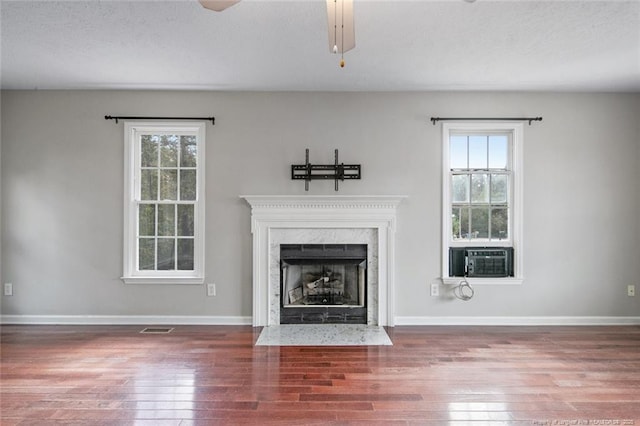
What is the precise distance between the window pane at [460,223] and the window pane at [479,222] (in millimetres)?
66

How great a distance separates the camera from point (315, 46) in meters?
3.02

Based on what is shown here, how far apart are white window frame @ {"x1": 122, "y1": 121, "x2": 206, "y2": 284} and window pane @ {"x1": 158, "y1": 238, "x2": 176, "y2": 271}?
0.07 meters

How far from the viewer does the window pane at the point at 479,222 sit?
415 cm

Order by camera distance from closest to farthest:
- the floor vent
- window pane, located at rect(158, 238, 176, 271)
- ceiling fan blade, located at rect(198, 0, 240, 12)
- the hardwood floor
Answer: ceiling fan blade, located at rect(198, 0, 240, 12) → the hardwood floor → the floor vent → window pane, located at rect(158, 238, 176, 271)

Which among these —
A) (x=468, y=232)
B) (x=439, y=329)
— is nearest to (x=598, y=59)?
(x=468, y=232)

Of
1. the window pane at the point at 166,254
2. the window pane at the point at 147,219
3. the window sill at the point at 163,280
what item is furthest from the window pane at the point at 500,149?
the window pane at the point at 147,219

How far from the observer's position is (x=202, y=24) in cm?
267

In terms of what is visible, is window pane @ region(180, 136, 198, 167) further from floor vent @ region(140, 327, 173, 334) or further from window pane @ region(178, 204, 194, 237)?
floor vent @ region(140, 327, 173, 334)

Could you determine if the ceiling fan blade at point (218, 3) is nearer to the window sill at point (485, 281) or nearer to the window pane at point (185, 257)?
the window pane at point (185, 257)

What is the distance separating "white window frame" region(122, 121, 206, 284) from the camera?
4043 millimetres

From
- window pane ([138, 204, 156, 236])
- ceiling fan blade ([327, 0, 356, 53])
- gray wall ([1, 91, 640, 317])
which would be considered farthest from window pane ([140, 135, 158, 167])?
ceiling fan blade ([327, 0, 356, 53])

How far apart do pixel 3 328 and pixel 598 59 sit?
624 centimetres

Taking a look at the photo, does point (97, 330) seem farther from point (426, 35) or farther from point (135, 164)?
point (426, 35)

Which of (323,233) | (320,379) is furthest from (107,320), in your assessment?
(320,379)
